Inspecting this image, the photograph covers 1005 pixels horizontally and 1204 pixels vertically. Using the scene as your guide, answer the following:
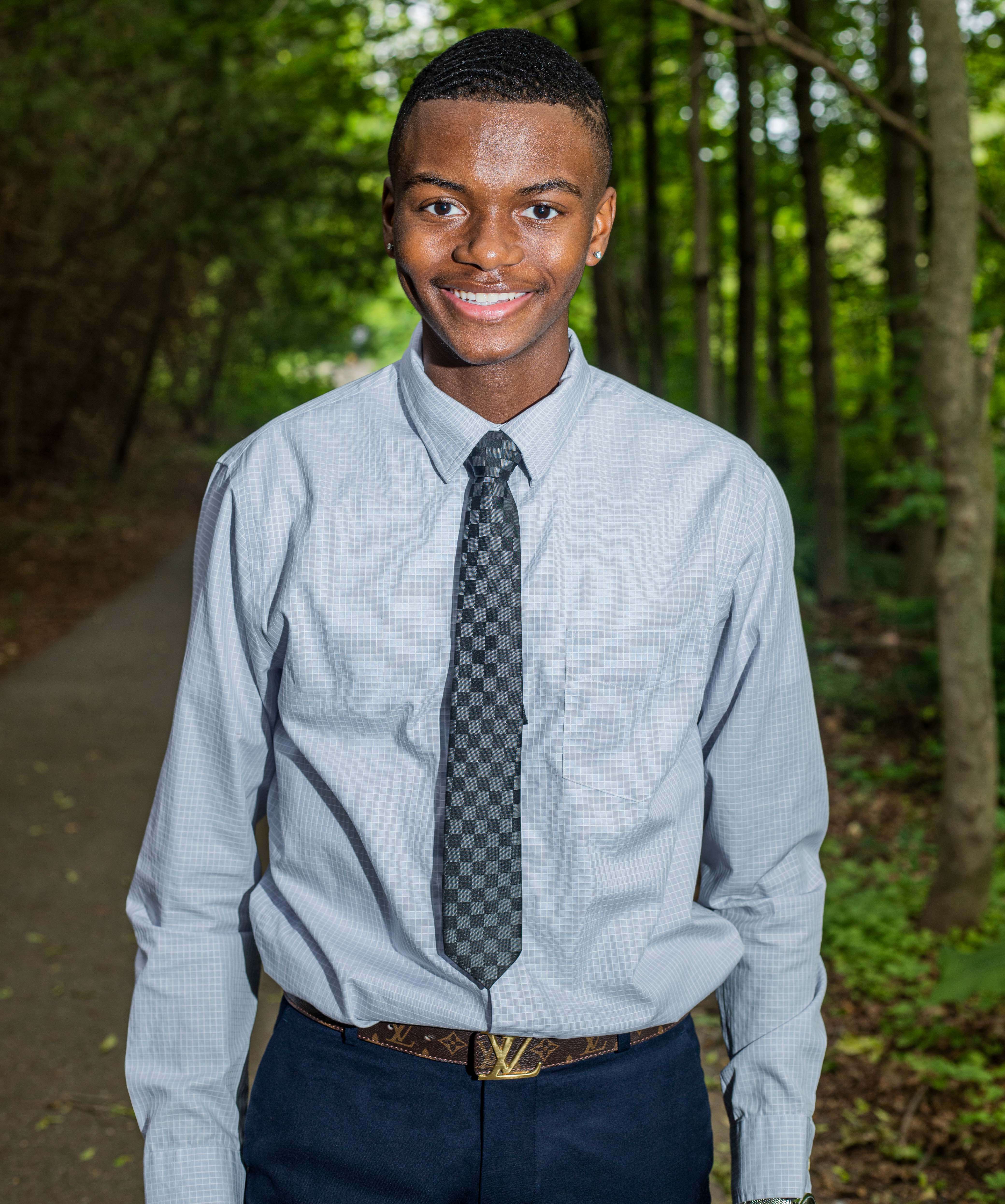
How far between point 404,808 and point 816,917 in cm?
65

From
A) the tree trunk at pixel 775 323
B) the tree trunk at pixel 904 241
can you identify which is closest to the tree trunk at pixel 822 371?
the tree trunk at pixel 904 241

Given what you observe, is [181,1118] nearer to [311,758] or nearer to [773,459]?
[311,758]

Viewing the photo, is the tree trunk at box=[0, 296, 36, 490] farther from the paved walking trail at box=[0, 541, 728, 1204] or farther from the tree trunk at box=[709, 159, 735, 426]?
the tree trunk at box=[709, 159, 735, 426]

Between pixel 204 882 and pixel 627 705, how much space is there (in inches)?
26.8

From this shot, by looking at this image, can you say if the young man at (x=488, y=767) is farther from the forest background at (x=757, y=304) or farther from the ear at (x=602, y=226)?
the forest background at (x=757, y=304)

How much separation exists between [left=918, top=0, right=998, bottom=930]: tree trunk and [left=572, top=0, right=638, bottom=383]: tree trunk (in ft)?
20.1

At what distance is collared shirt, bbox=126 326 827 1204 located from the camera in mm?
1633

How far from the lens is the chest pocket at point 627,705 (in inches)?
64.3

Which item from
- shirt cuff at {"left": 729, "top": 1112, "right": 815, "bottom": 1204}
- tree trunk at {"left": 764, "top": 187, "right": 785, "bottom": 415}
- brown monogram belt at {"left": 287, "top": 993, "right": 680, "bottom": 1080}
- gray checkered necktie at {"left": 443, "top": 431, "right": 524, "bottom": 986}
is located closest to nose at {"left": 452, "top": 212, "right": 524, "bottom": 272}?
gray checkered necktie at {"left": 443, "top": 431, "right": 524, "bottom": 986}

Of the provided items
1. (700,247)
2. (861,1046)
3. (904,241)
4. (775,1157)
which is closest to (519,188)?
(775,1157)

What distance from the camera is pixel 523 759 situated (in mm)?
1643

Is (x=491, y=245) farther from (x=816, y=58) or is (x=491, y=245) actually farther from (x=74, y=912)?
(x=74, y=912)

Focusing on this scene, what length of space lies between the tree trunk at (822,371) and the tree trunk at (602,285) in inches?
77.6

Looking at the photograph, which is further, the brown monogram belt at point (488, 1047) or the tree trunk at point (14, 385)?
the tree trunk at point (14, 385)
